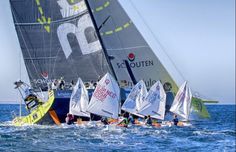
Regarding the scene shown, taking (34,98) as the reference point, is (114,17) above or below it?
above

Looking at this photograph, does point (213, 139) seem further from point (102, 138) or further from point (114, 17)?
point (114, 17)

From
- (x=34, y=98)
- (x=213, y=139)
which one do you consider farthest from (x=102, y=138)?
(x=34, y=98)

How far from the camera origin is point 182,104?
52.3 m

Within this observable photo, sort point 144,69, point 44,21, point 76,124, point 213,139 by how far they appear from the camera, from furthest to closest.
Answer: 1. point 144,69
2. point 44,21
3. point 76,124
4. point 213,139

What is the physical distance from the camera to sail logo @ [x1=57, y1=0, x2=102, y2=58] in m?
55.7

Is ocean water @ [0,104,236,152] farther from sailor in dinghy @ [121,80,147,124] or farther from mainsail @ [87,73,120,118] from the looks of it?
sailor in dinghy @ [121,80,147,124]

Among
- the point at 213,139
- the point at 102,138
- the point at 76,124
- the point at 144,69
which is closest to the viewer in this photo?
the point at 102,138

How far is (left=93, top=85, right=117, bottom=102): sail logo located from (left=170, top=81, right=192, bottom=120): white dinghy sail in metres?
7.90

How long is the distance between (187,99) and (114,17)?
47.0 ft

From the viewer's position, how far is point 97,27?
56.7 meters

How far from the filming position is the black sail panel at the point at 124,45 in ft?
197

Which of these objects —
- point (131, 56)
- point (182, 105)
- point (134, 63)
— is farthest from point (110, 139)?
point (131, 56)

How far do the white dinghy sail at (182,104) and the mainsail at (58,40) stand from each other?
766cm

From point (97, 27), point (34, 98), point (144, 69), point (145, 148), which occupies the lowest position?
point (145, 148)
